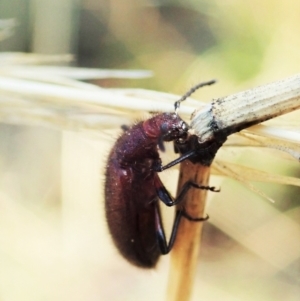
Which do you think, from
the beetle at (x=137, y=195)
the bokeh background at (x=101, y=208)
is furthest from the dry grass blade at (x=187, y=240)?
the bokeh background at (x=101, y=208)

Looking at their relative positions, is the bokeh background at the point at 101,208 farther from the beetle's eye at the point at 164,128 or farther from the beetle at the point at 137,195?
the beetle's eye at the point at 164,128

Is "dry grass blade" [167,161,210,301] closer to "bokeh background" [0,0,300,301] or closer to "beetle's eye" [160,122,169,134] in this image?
"beetle's eye" [160,122,169,134]

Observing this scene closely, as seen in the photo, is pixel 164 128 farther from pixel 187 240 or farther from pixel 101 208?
pixel 101 208

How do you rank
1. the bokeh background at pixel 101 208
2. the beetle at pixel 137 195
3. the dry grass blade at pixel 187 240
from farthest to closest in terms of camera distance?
the bokeh background at pixel 101 208 → the beetle at pixel 137 195 → the dry grass blade at pixel 187 240

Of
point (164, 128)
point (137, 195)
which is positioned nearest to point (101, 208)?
point (137, 195)

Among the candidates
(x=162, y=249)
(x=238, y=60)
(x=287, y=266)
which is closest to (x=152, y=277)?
(x=287, y=266)

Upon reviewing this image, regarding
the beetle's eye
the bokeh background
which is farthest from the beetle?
the bokeh background

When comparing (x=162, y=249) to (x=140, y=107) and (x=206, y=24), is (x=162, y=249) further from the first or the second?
(x=206, y=24)
